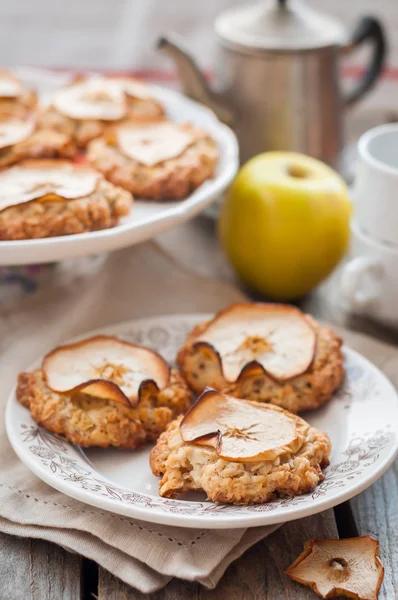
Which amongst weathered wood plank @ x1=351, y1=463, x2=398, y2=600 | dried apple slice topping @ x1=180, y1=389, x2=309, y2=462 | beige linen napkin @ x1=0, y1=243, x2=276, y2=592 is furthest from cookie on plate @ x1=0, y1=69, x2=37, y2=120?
weathered wood plank @ x1=351, y1=463, x2=398, y2=600

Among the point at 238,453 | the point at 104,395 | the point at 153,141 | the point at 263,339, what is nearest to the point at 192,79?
the point at 153,141

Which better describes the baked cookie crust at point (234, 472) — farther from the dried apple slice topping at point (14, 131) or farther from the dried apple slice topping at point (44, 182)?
the dried apple slice topping at point (14, 131)

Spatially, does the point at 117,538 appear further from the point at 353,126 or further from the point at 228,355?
the point at 353,126

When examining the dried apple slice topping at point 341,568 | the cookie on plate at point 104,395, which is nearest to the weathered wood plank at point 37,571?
the cookie on plate at point 104,395

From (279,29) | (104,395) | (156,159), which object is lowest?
(104,395)

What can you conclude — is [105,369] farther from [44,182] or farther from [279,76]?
[279,76]

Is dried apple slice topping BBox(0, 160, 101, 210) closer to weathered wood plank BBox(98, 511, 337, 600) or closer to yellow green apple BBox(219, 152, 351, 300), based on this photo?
yellow green apple BBox(219, 152, 351, 300)
